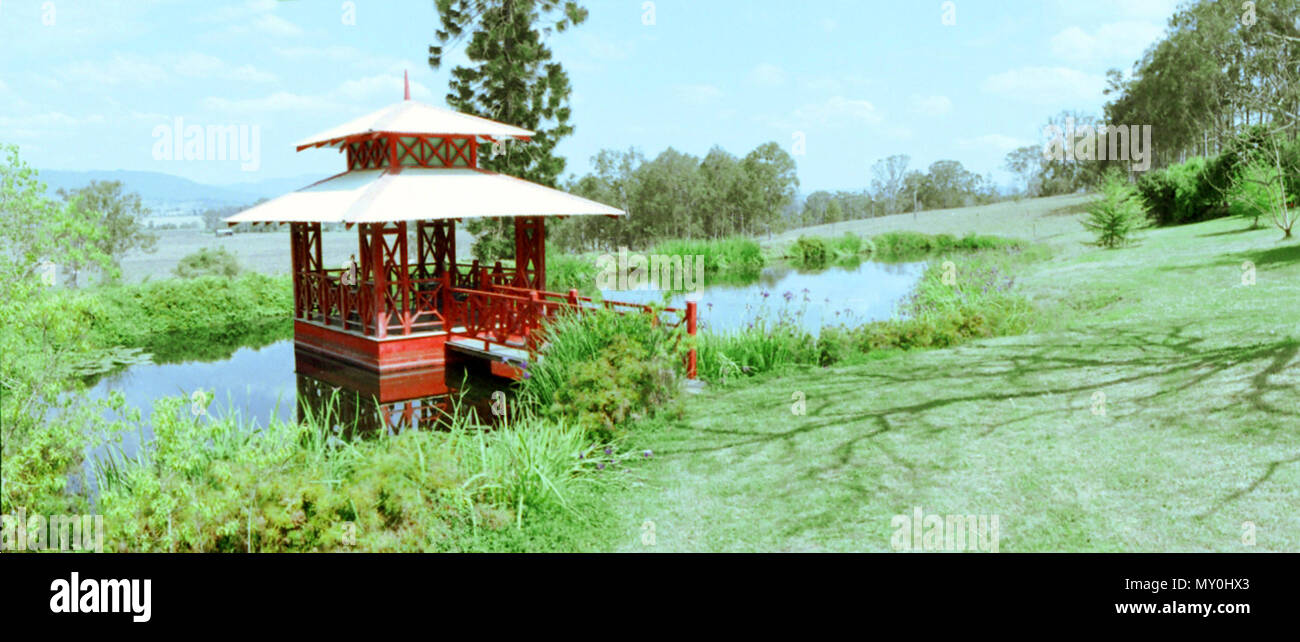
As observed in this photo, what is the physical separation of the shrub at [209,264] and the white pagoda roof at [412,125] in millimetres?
12240

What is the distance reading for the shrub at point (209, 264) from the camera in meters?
25.8

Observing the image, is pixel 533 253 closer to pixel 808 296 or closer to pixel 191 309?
pixel 808 296

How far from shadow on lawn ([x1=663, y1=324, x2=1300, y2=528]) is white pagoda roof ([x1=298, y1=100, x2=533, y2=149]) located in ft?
24.4

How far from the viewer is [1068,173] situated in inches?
2913

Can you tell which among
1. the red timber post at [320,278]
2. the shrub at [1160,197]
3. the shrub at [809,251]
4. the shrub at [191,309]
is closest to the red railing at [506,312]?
the red timber post at [320,278]

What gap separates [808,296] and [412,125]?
272 inches

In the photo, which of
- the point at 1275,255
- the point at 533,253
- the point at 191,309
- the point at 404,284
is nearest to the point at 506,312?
the point at 404,284

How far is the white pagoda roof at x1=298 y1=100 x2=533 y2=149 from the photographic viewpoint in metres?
14.2

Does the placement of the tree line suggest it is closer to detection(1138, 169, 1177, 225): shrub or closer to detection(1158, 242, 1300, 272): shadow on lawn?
detection(1138, 169, 1177, 225): shrub

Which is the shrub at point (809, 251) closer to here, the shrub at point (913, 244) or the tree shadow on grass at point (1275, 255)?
the shrub at point (913, 244)

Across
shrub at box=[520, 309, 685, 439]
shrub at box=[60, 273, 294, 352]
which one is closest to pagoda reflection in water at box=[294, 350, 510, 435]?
shrub at box=[520, 309, 685, 439]

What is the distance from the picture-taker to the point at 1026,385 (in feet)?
26.6
